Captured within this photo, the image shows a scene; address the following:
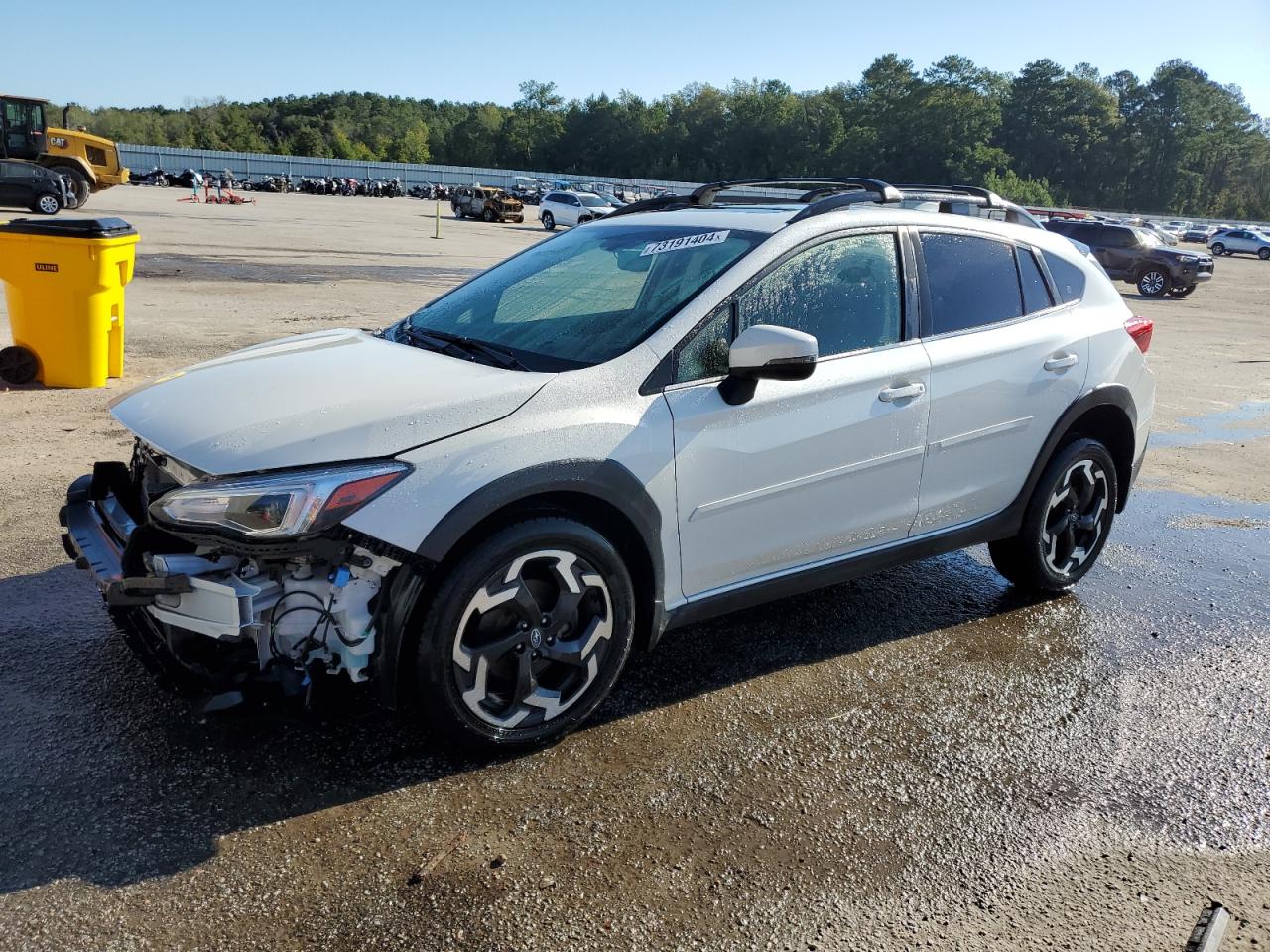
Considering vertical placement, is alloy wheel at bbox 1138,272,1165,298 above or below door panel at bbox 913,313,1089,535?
above

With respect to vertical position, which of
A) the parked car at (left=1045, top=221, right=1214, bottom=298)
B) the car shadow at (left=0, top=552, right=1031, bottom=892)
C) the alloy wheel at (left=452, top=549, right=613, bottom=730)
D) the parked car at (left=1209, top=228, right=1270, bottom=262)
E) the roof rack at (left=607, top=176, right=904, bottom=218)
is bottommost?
the car shadow at (left=0, top=552, right=1031, bottom=892)

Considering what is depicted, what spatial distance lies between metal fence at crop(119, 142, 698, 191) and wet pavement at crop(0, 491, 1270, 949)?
72.7 metres

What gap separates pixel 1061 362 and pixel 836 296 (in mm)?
1292

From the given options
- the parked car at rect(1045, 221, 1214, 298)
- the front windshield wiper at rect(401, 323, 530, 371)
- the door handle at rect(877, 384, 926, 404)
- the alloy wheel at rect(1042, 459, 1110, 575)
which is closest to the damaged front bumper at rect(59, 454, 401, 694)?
the front windshield wiper at rect(401, 323, 530, 371)

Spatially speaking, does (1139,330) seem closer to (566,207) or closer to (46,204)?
(46,204)

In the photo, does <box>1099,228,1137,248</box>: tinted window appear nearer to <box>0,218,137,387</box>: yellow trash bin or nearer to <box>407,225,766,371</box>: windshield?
<box>0,218,137,387</box>: yellow trash bin

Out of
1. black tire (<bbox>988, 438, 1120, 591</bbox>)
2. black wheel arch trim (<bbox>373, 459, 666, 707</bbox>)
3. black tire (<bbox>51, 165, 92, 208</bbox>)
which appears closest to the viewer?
black wheel arch trim (<bbox>373, 459, 666, 707</bbox>)

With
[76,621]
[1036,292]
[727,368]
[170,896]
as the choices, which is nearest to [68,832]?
[170,896]

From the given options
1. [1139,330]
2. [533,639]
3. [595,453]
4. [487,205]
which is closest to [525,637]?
[533,639]

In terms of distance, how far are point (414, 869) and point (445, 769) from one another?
49cm

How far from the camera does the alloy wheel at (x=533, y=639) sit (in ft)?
10.0

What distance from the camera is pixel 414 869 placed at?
2.72 meters

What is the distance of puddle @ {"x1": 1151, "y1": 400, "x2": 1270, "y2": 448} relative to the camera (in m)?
8.94

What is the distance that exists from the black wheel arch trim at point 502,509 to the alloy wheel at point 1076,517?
2.35 metres
